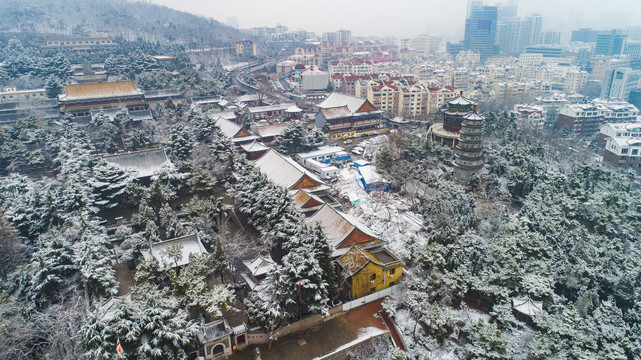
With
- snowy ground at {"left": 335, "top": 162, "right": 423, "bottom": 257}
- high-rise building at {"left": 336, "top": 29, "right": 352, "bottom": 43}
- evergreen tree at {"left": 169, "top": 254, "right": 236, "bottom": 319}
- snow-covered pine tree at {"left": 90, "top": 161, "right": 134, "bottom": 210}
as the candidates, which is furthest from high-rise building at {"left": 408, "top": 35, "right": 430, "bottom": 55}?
evergreen tree at {"left": 169, "top": 254, "right": 236, "bottom": 319}

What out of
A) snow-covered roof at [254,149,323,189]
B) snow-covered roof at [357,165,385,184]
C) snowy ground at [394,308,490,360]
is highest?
snow-covered roof at [254,149,323,189]

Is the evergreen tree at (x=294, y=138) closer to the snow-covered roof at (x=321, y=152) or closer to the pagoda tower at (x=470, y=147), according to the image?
the snow-covered roof at (x=321, y=152)

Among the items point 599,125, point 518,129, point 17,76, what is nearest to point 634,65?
point 599,125

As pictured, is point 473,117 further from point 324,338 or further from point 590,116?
point 590,116

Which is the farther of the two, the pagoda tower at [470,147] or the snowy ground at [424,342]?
the pagoda tower at [470,147]

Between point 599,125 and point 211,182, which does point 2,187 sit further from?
point 599,125

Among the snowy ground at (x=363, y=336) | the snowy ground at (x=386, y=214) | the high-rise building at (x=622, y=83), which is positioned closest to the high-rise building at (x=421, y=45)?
the high-rise building at (x=622, y=83)

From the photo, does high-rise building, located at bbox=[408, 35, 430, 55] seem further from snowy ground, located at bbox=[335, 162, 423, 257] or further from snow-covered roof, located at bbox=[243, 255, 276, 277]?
snow-covered roof, located at bbox=[243, 255, 276, 277]

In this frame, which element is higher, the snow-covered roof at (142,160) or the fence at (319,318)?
the snow-covered roof at (142,160)
